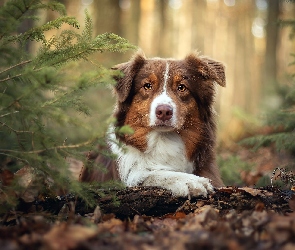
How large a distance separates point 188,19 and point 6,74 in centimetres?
2975

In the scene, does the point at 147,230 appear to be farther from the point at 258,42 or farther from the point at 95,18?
the point at 258,42

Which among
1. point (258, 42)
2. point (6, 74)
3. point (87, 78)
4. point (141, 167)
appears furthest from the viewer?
point (258, 42)

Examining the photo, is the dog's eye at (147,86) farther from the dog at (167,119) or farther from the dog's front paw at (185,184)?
the dog's front paw at (185,184)

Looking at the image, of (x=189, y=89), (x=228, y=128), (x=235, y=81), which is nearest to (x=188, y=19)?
(x=235, y=81)

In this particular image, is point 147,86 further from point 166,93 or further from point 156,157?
point 156,157

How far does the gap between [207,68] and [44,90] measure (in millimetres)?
2645

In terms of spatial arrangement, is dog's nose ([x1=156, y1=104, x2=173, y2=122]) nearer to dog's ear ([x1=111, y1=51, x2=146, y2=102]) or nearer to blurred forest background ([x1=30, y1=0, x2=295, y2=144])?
dog's ear ([x1=111, y1=51, x2=146, y2=102])

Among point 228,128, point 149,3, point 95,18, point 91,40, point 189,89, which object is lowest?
point 228,128

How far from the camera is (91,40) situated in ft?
14.3

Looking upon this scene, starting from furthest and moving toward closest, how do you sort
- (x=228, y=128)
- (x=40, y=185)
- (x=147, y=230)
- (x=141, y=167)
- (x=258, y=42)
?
(x=258, y=42), (x=228, y=128), (x=141, y=167), (x=40, y=185), (x=147, y=230)

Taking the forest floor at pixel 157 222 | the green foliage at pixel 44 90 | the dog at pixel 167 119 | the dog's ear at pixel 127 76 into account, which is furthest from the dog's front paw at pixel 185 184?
the dog's ear at pixel 127 76

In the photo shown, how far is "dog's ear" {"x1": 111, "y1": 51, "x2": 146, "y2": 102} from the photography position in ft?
19.3

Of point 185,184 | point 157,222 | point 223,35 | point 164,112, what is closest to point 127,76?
point 164,112

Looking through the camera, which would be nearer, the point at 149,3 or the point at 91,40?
the point at 91,40
